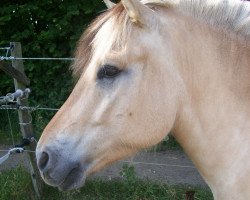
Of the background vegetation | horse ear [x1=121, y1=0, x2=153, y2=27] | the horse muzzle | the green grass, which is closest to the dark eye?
horse ear [x1=121, y1=0, x2=153, y2=27]

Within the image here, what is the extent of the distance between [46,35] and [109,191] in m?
3.02

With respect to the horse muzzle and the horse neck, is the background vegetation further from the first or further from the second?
the horse muzzle

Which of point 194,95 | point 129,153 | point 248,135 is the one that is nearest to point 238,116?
point 248,135

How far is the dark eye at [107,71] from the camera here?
1.86 metres

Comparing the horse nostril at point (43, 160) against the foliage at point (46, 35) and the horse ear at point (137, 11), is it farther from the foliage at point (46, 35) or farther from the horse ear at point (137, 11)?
the foliage at point (46, 35)

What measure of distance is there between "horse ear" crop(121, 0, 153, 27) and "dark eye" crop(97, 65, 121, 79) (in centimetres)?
26

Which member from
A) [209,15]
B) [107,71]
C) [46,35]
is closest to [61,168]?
[107,71]

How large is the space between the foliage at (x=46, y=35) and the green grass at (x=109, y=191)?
6.51 ft

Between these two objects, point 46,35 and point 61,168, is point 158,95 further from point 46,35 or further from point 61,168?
point 46,35

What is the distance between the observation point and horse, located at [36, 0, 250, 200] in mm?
1861

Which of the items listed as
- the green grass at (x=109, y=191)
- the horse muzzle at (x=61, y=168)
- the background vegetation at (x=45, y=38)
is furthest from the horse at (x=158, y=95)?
the background vegetation at (x=45, y=38)

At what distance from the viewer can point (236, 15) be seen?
201 centimetres

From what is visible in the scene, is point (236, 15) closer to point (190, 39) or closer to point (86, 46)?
point (190, 39)

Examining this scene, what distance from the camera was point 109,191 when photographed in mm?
4512
